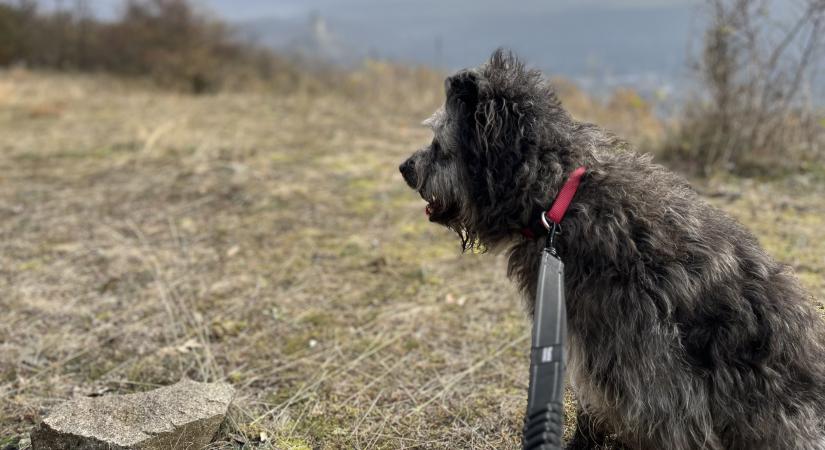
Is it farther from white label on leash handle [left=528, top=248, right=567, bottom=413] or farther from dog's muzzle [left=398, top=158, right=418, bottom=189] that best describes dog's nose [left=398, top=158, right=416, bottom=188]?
white label on leash handle [left=528, top=248, right=567, bottom=413]

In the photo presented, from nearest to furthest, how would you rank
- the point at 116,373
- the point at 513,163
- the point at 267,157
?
1. the point at 513,163
2. the point at 116,373
3. the point at 267,157

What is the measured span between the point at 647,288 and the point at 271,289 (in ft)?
12.5

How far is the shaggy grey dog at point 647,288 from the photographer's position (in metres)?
2.44

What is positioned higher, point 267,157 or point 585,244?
point 585,244

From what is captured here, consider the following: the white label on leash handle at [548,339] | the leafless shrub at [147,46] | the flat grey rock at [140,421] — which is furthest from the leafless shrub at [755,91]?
the leafless shrub at [147,46]

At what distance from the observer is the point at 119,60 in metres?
22.1

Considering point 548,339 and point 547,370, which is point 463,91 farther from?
point 547,370

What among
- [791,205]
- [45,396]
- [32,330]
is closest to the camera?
[45,396]

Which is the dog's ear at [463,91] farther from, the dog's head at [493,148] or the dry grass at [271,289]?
the dry grass at [271,289]

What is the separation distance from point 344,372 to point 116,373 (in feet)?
5.16

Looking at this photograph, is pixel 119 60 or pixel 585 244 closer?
pixel 585 244

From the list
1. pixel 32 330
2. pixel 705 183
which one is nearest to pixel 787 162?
pixel 705 183

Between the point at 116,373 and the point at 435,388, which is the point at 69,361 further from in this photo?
the point at 435,388

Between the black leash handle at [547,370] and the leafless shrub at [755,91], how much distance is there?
6.38 metres
